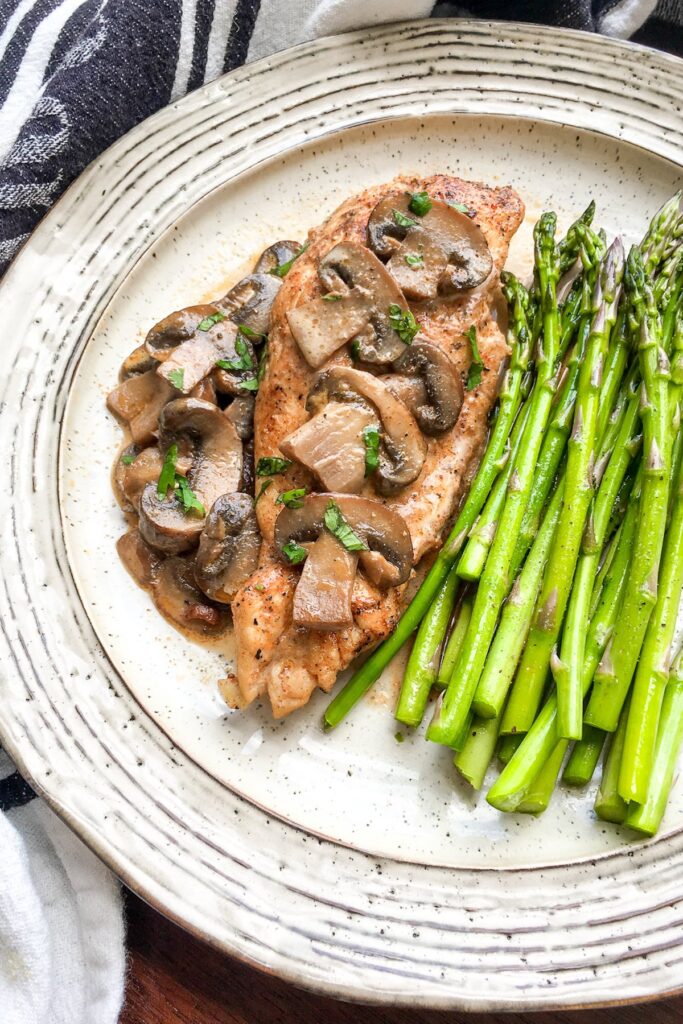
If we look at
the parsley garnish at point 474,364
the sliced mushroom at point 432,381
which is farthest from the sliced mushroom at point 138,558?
the parsley garnish at point 474,364

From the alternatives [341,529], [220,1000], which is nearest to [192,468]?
[341,529]

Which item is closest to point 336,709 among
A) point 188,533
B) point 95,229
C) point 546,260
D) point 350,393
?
point 188,533

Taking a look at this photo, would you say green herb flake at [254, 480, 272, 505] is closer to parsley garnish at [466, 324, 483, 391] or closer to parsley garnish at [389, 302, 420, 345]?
parsley garnish at [389, 302, 420, 345]

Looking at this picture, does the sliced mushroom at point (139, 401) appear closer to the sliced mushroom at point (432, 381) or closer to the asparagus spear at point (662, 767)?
the sliced mushroom at point (432, 381)

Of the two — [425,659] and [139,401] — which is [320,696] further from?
[139,401]

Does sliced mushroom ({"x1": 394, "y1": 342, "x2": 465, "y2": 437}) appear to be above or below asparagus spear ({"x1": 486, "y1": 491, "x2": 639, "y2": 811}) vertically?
above

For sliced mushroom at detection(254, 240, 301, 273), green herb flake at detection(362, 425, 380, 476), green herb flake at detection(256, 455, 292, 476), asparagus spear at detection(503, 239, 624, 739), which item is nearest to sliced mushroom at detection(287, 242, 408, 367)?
green herb flake at detection(362, 425, 380, 476)
